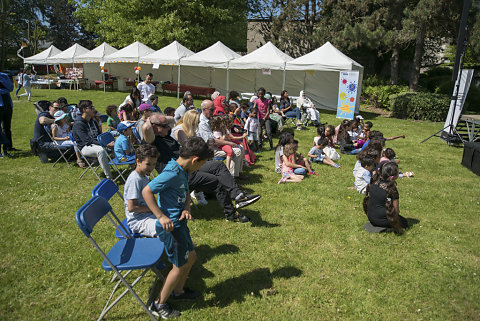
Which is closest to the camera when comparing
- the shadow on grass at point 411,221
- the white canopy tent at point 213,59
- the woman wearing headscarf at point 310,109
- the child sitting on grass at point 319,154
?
the shadow on grass at point 411,221

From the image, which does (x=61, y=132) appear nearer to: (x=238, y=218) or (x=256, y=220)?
(x=238, y=218)

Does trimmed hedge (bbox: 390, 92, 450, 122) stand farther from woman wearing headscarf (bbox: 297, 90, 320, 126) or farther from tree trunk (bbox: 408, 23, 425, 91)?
woman wearing headscarf (bbox: 297, 90, 320, 126)

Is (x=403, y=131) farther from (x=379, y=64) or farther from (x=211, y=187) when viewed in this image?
(x=379, y=64)

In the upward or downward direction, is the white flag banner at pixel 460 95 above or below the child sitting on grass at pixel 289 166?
above

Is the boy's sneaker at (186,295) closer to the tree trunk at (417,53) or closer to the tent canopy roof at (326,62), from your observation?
the tent canopy roof at (326,62)

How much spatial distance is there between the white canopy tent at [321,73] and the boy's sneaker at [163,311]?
43.9ft

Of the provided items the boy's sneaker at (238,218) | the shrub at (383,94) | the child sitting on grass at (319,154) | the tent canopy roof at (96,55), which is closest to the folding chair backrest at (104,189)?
the boy's sneaker at (238,218)

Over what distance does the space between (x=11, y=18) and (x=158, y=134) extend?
55699mm

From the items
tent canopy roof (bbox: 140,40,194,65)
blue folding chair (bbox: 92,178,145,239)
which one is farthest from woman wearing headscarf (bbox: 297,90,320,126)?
blue folding chair (bbox: 92,178,145,239)

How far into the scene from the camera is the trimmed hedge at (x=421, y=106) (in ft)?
48.7

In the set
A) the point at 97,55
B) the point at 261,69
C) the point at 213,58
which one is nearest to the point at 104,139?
the point at 213,58

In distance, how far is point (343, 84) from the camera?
14.3 meters

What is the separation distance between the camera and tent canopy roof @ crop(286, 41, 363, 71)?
1438 cm

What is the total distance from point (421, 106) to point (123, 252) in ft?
51.6
